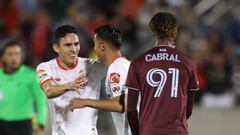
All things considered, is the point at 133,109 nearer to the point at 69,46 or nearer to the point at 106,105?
the point at 106,105

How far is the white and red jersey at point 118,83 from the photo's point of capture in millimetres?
8422

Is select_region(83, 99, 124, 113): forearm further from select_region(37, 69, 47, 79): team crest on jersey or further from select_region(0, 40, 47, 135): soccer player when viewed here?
select_region(0, 40, 47, 135): soccer player

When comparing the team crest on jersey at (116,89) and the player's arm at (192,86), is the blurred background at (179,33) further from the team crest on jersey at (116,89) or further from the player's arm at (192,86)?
the player's arm at (192,86)

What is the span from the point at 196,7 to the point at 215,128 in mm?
2796

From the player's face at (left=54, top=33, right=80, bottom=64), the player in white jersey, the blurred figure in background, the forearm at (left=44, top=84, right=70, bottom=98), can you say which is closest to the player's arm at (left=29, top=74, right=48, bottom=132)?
the player's face at (left=54, top=33, right=80, bottom=64)

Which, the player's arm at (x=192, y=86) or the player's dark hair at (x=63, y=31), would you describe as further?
the player's dark hair at (x=63, y=31)

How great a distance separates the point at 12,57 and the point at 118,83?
3.25m

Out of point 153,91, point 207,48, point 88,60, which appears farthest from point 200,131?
point 153,91

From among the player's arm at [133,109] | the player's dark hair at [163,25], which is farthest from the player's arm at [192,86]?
the player's arm at [133,109]

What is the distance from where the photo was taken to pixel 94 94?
355 inches

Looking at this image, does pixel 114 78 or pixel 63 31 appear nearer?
pixel 114 78

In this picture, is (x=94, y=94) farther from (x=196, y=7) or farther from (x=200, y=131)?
(x=196, y=7)

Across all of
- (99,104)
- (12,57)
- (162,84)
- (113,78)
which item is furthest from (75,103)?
(12,57)

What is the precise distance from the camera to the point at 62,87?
8.54 m
